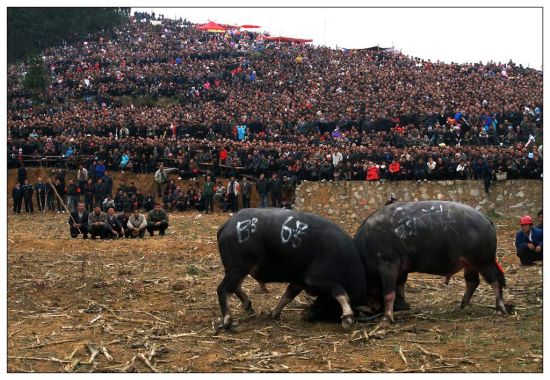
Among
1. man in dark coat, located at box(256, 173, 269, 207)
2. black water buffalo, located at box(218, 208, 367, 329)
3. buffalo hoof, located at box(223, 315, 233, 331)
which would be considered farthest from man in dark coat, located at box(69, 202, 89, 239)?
buffalo hoof, located at box(223, 315, 233, 331)

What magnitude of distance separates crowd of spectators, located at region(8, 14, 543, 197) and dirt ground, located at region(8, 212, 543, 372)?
49.7 ft

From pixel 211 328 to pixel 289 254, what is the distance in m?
1.76

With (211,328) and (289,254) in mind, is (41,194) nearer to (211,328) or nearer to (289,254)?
(211,328)

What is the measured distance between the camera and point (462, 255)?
14.2m

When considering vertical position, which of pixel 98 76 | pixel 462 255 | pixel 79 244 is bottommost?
pixel 79 244

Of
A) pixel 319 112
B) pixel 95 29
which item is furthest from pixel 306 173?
pixel 95 29

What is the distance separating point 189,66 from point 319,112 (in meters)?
18.3

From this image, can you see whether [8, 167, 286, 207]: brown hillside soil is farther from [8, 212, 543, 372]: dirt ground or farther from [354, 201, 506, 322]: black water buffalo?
[354, 201, 506, 322]: black water buffalo

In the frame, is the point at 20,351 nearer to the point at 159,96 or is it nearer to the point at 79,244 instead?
the point at 79,244

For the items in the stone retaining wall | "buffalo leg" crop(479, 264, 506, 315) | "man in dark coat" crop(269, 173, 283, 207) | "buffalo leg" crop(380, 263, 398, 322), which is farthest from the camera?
→ "man in dark coat" crop(269, 173, 283, 207)

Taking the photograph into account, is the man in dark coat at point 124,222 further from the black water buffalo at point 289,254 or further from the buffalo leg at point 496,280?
the buffalo leg at point 496,280

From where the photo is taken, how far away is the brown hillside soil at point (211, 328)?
11891mm

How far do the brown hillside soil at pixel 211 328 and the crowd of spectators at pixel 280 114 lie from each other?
50.0 ft

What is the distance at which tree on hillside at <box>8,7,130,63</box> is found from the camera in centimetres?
6888
